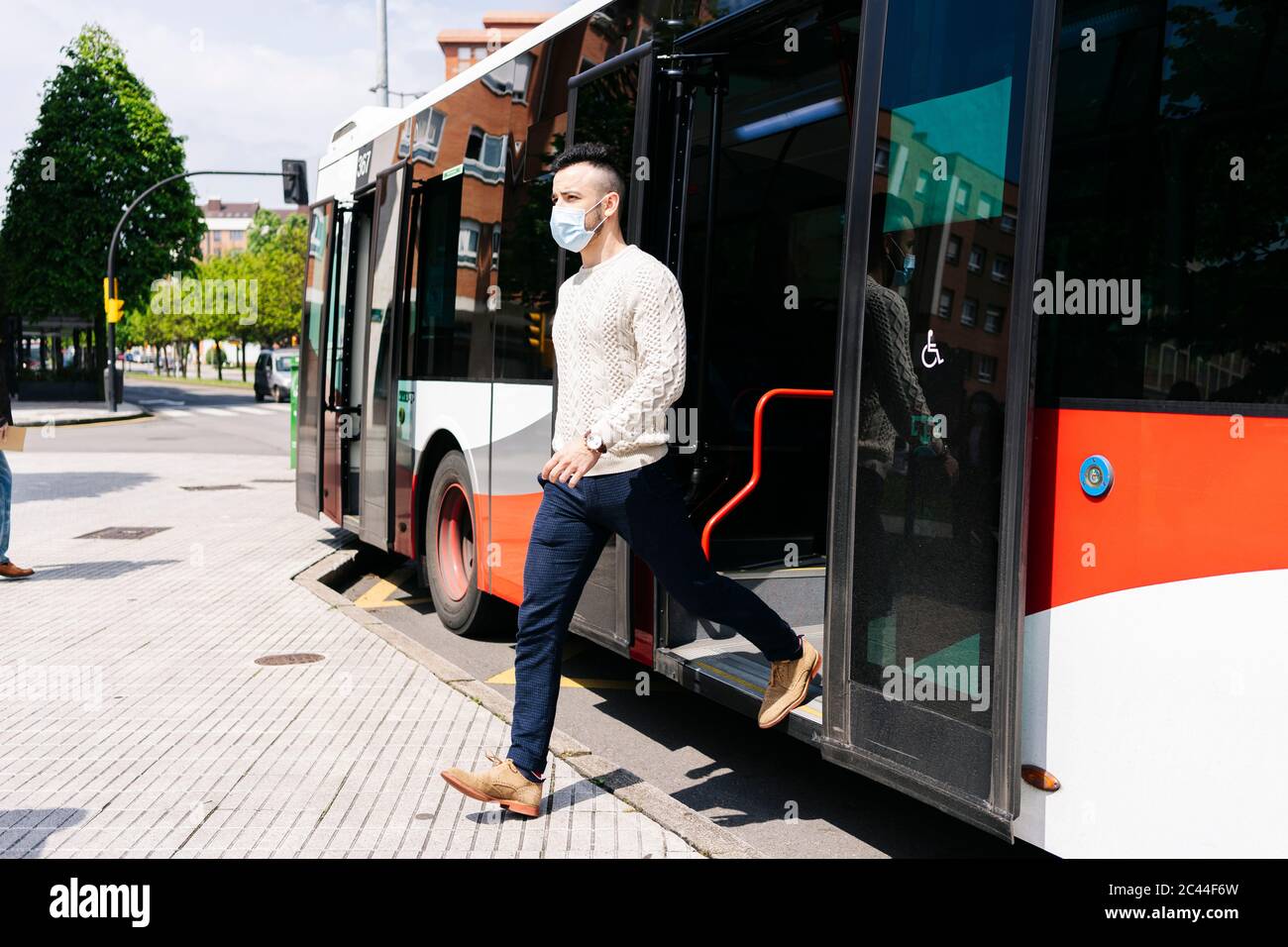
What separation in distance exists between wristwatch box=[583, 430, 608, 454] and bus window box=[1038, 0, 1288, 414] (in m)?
1.30

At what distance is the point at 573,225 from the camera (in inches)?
161

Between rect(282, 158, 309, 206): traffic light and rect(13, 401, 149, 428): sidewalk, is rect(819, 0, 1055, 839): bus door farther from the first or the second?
rect(13, 401, 149, 428): sidewalk

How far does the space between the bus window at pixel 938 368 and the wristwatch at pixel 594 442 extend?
0.78 m

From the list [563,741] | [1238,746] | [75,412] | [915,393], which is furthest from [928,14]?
[75,412]

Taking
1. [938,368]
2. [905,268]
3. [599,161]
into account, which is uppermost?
[599,161]

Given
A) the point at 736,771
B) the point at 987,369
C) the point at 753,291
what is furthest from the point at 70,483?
the point at 987,369

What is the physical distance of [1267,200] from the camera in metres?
2.71

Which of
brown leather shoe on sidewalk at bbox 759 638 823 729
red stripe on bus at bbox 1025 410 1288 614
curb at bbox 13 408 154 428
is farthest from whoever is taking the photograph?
curb at bbox 13 408 154 428

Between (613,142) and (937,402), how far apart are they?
2.32 metres

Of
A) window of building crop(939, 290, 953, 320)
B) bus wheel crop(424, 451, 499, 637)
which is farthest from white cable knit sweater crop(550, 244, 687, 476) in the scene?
bus wheel crop(424, 451, 499, 637)

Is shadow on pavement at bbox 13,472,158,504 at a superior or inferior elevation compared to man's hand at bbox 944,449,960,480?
inferior

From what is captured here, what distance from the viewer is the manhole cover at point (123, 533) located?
37.1 ft

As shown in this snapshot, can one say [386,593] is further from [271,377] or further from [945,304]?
[271,377]

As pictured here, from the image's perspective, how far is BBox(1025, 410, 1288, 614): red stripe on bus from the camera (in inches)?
107
